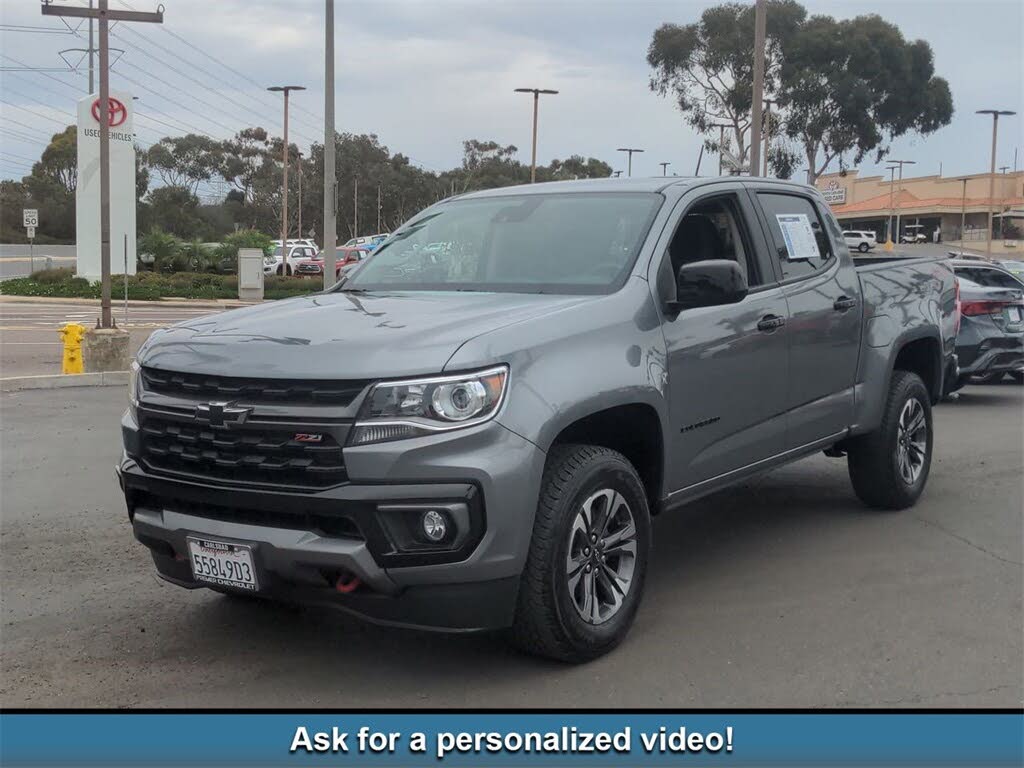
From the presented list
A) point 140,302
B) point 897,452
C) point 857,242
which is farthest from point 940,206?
point 897,452

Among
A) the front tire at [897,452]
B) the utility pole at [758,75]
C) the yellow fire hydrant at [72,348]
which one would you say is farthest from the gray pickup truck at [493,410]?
the utility pole at [758,75]

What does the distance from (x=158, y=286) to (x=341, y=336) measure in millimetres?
35088

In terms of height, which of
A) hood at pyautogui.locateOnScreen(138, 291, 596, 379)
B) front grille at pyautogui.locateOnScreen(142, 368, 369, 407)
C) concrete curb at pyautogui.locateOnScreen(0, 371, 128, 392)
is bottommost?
concrete curb at pyautogui.locateOnScreen(0, 371, 128, 392)

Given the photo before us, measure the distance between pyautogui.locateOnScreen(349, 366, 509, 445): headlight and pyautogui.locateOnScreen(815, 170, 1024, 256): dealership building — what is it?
271 feet

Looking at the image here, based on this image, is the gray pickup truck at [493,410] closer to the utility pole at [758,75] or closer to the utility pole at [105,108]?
the utility pole at [105,108]

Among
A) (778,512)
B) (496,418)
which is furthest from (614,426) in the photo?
(778,512)

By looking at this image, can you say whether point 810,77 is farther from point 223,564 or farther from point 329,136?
point 223,564

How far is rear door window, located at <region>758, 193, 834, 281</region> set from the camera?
6.04m

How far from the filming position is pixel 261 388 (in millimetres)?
4027

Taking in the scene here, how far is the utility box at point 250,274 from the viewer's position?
34.2 m

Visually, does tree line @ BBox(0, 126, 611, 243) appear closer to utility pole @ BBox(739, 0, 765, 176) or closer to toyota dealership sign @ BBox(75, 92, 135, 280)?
toyota dealership sign @ BBox(75, 92, 135, 280)

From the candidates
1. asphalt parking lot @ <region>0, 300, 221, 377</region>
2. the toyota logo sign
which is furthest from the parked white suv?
the toyota logo sign
